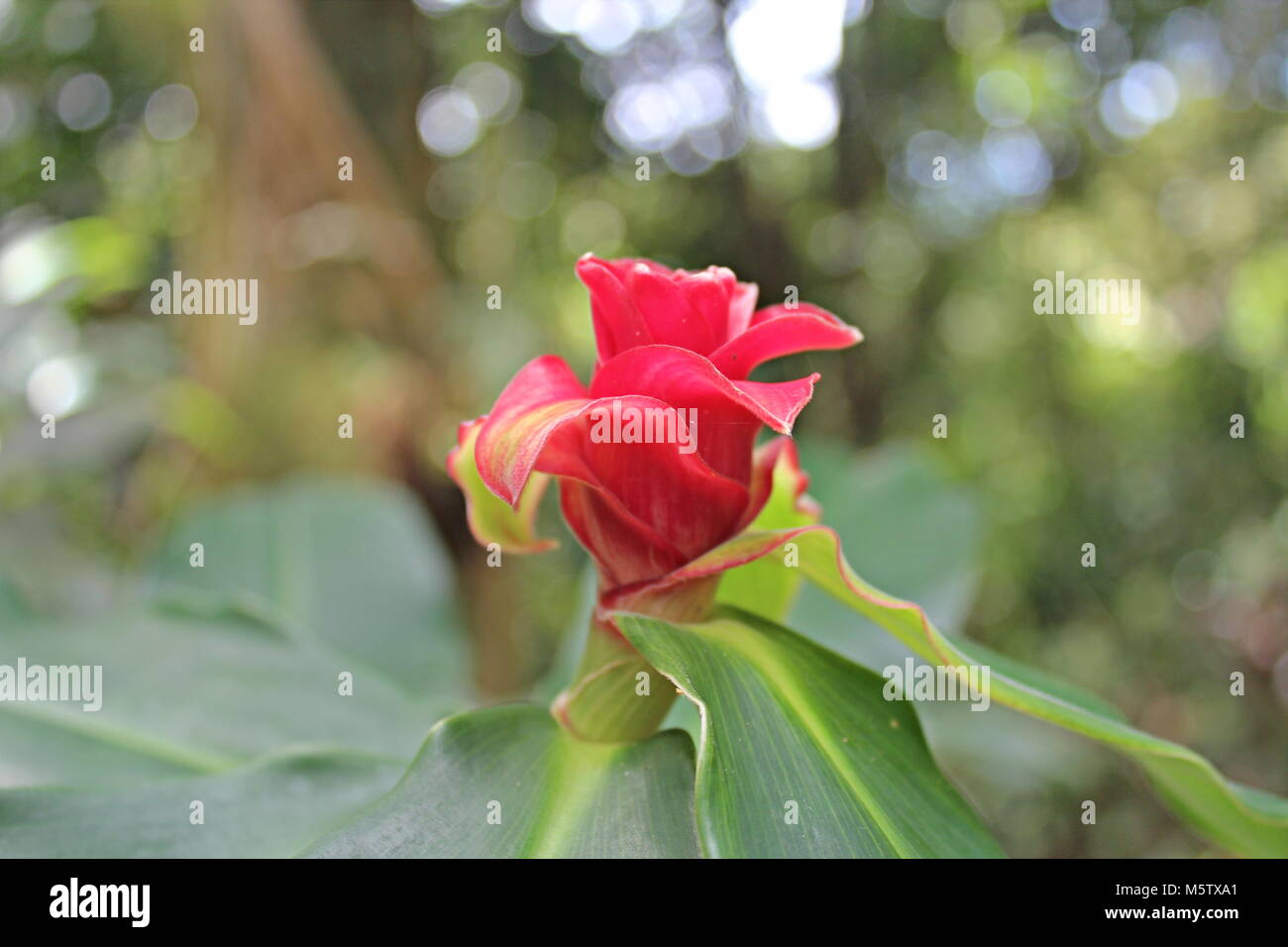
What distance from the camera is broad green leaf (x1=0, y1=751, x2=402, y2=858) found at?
506 millimetres

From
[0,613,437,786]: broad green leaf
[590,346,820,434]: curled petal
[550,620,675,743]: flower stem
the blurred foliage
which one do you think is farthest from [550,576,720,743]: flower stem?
the blurred foliage

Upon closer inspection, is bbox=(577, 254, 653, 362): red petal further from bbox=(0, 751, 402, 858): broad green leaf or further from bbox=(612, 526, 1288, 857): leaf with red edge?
bbox=(0, 751, 402, 858): broad green leaf

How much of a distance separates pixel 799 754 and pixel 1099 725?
0.13 m

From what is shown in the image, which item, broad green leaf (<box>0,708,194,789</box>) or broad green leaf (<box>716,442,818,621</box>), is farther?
broad green leaf (<box>0,708,194,789</box>)

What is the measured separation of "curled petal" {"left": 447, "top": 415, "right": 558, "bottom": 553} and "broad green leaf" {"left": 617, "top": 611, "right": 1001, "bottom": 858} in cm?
11

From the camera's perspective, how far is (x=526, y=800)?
0.45 metres

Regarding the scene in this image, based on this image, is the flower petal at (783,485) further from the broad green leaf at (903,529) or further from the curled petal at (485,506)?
the broad green leaf at (903,529)

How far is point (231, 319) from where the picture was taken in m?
1.92

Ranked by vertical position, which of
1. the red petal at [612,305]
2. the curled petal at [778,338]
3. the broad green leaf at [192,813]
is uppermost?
the red petal at [612,305]

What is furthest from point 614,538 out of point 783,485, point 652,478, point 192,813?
point 192,813

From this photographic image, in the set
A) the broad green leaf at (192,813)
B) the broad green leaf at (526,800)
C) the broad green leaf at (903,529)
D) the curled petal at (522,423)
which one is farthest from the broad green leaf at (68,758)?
the broad green leaf at (903,529)

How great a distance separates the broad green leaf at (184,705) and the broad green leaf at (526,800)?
23 cm

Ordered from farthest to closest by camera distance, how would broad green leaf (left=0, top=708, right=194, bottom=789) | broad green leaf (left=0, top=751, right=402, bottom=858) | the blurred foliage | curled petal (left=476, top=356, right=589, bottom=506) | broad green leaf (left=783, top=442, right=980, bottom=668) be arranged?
the blurred foliage → broad green leaf (left=783, top=442, right=980, bottom=668) → broad green leaf (left=0, top=708, right=194, bottom=789) → broad green leaf (left=0, top=751, right=402, bottom=858) → curled petal (left=476, top=356, right=589, bottom=506)

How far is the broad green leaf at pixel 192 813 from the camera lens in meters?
0.51
